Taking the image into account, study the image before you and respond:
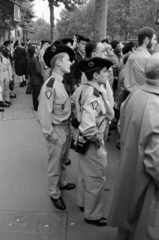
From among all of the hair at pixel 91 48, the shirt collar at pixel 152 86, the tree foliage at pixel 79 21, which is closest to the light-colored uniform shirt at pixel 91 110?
the shirt collar at pixel 152 86

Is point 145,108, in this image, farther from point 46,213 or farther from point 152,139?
point 46,213

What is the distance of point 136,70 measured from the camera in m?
4.10

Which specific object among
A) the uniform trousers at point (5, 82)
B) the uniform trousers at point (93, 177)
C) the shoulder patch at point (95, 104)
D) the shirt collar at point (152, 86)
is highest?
the shirt collar at point (152, 86)

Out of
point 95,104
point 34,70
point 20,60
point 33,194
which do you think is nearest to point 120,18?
point 20,60

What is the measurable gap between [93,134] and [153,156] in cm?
87

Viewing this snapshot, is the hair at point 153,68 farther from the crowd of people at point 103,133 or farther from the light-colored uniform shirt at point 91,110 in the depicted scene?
the light-colored uniform shirt at point 91,110

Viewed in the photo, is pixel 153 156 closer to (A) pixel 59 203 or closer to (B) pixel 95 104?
(B) pixel 95 104

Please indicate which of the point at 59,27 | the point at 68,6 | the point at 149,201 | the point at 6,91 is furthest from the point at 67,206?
the point at 59,27

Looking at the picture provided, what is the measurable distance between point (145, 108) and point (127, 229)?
112 cm

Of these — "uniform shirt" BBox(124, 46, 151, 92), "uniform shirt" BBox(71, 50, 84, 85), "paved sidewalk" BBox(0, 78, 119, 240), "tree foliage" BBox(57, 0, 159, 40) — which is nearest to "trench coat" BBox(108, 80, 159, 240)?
"paved sidewalk" BBox(0, 78, 119, 240)

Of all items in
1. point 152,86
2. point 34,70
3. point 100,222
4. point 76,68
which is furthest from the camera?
point 34,70

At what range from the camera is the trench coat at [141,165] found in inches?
71.7

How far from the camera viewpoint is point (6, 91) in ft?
26.6

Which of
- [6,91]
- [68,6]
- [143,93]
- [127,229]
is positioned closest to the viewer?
[143,93]
